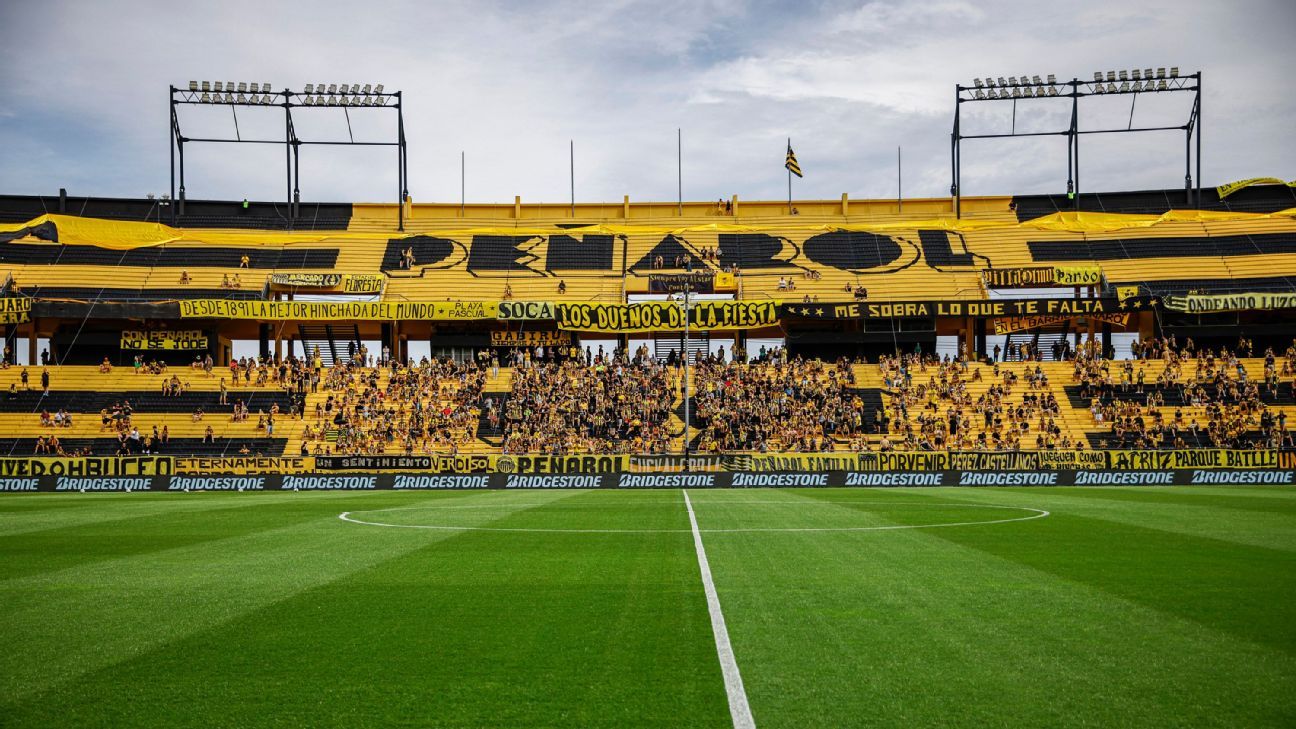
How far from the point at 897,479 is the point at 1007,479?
4.04m

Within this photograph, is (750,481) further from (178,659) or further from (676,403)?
(178,659)

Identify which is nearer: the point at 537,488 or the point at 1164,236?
the point at 537,488

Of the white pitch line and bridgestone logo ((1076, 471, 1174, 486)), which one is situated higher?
the white pitch line

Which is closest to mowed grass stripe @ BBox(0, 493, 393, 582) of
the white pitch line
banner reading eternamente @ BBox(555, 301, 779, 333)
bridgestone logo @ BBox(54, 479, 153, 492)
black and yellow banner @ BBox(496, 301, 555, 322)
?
the white pitch line

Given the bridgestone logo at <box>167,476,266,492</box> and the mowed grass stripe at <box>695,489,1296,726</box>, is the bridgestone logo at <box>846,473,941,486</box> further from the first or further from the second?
the mowed grass stripe at <box>695,489,1296,726</box>

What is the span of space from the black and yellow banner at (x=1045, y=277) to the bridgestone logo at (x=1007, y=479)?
2422cm

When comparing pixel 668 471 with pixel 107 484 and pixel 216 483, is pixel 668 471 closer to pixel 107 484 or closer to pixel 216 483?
pixel 216 483

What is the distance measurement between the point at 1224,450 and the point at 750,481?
17.8m

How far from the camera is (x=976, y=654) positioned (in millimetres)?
7359

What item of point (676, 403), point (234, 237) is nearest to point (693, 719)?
point (676, 403)

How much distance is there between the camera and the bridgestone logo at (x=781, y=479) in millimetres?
35500

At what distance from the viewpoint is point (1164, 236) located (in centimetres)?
6128

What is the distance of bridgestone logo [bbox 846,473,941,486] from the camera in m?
36.2

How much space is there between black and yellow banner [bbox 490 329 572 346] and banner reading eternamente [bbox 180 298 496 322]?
3935 millimetres
